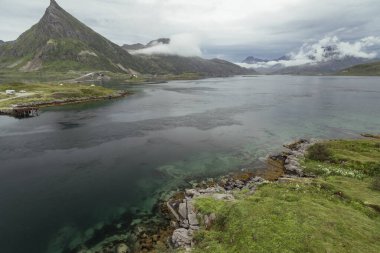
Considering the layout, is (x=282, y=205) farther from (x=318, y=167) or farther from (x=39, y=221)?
(x=39, y=221)

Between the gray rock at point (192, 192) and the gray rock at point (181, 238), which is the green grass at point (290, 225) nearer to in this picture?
the gray rock at point (181, 238)

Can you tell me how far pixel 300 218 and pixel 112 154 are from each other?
49.4 m

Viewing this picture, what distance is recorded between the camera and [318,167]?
5891 centimetres

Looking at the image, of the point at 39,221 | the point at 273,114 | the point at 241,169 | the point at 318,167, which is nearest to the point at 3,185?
the point at 39,221

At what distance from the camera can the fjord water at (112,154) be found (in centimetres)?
4184

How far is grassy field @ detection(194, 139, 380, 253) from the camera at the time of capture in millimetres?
29625

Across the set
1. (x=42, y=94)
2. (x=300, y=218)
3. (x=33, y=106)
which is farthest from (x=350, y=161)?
(x=42, y=94)

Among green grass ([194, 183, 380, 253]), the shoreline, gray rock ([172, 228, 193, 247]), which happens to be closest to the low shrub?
green grass ([194, 183, 380, 253])

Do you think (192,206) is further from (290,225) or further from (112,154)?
(112,154)

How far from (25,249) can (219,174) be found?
117 ft

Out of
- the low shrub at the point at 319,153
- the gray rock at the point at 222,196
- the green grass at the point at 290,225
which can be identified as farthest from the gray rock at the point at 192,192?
the low shrub at the point at 319,153

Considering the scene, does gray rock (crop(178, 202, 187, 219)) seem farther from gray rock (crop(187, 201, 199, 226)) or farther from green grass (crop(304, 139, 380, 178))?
green grass (crop(304, 139, 380, 178))

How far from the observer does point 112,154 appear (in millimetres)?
71000

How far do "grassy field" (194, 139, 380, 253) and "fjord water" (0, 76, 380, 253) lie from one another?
50.0 feet
